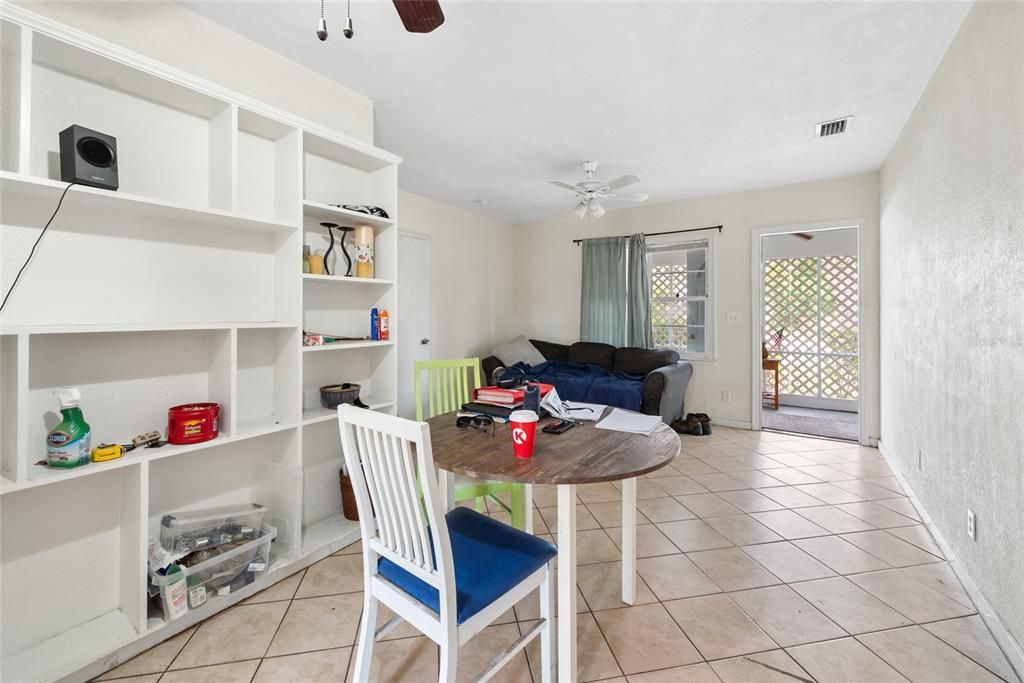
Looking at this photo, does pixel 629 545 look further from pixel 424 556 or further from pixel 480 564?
pixel 424 556

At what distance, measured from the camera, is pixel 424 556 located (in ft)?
3.50

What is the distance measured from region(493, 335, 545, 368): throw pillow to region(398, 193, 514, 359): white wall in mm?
434

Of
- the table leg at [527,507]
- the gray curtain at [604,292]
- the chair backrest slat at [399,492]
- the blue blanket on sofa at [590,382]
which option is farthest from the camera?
the gray curtain at [604,292]

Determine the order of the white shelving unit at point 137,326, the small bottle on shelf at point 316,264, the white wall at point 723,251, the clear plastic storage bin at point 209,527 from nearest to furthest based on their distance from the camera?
the white shelving unit at point 137,326 → the clear plastic storage bin at point 209,527 → the small bottle on shelf at point 316,264 → the white wall at point 723,251

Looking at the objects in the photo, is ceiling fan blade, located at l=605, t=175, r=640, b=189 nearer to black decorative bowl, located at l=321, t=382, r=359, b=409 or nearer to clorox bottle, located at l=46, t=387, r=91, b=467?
black decorative bowl, located at l=321, t=382, r=359, b=409

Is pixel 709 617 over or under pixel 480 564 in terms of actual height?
under

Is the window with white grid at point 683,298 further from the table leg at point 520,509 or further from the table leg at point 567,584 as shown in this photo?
the table leg at point 567,584

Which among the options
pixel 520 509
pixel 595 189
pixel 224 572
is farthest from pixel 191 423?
pixel 595 189

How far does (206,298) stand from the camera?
184cm

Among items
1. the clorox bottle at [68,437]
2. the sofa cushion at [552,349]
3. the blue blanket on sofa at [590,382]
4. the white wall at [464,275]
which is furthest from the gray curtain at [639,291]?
the clorox bottle at [68,437]

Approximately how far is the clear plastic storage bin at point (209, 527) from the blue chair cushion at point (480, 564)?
92 cm

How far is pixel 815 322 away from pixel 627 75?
5266mm

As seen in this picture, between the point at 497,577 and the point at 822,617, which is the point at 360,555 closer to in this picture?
the point at 497,577

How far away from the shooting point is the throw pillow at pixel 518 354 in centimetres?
504
